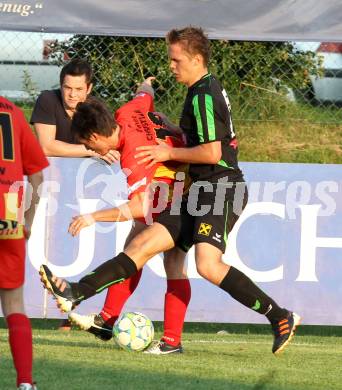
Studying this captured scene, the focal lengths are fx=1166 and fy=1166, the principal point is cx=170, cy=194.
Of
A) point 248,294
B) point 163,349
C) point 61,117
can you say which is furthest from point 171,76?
point 248,294

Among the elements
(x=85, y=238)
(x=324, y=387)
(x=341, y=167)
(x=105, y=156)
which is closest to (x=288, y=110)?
(x=341, y=167)

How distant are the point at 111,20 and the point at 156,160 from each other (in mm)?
3460

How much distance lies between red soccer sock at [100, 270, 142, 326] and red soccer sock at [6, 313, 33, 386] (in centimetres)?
218

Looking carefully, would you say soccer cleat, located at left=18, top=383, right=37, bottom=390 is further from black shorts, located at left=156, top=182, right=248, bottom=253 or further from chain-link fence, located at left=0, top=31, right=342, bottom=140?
chain-link fence, located at left=0, top=31, right=342, bottom=140

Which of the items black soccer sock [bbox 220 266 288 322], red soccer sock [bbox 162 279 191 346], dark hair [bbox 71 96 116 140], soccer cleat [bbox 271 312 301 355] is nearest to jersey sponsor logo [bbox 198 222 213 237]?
black soccer sock [bbox 220 266 288 322]

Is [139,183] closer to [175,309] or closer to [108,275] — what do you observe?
[108,275]

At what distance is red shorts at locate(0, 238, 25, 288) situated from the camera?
18.9ft

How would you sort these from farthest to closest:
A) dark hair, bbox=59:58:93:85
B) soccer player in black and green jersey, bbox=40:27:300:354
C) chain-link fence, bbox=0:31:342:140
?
chain-link fence, bbox=0:31:342:140
dark hair, bbox=59:58:93:85
soccer player in black and green jersey, bbox=40:27:300:354

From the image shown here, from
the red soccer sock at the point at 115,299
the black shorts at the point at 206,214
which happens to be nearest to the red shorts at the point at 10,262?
the black shorts at the point at 206,214

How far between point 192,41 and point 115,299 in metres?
1.84

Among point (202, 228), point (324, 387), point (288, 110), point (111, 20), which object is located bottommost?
point (324, 387)

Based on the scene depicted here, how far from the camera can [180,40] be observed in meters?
7.75

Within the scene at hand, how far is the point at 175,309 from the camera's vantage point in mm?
7969

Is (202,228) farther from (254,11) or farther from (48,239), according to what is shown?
(254,11)
